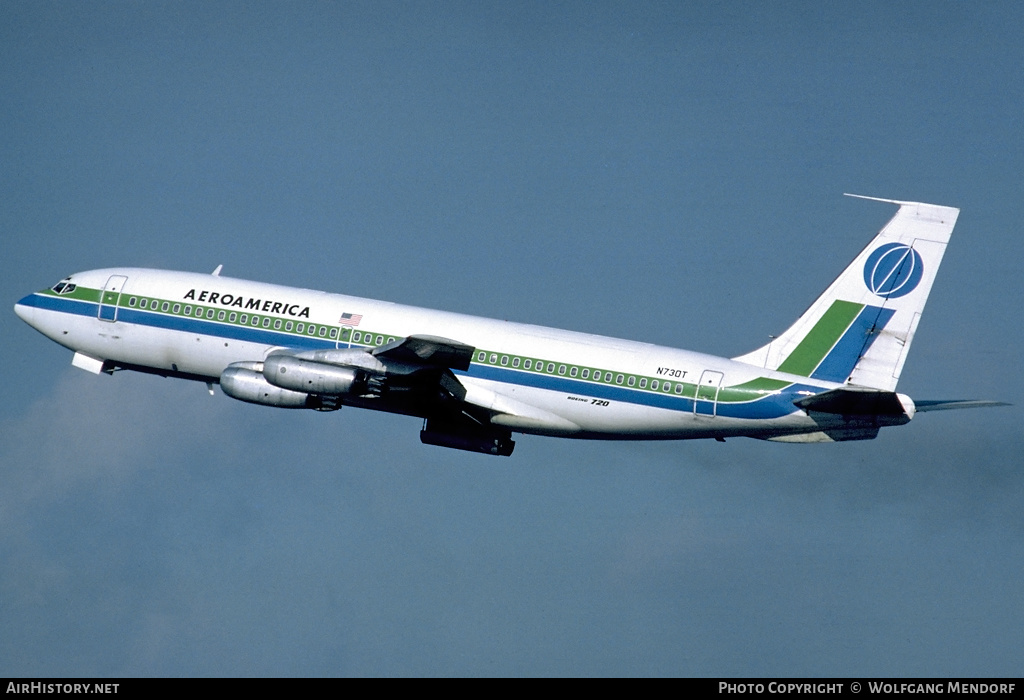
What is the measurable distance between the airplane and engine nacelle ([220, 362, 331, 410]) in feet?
0.17

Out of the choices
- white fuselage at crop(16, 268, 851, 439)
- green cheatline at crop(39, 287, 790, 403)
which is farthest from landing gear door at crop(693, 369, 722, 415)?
green cheatline at crop(39, 287, 790, 403)

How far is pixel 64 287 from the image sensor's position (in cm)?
6050

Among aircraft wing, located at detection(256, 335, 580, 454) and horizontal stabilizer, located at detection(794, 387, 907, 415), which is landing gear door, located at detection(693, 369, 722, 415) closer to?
horizontal stabilizer, located at detection(794, 387, 907, 415)

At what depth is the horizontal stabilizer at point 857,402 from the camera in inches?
1891

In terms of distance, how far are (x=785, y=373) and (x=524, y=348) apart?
30.9 feet

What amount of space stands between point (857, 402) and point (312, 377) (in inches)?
743

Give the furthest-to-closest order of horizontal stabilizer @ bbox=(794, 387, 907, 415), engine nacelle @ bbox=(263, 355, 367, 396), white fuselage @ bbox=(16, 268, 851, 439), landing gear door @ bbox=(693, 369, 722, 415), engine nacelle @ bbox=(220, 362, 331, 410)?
1. engine nacelle @ bbox=(220, 362, 331, 410)
2. engine nacelle @ bbox=(263, 355, 367, 396)
3. white fuselage @ bbox=(16, 268, 851, 439)
4. landing gear door @ bbox=(693, 369, 722, 415)
5. horizontal stabilizer @ bbox=(794, 387, 907, 415)

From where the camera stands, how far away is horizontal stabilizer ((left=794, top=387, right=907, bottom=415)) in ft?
158

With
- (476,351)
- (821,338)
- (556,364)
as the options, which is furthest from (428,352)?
(821,338)

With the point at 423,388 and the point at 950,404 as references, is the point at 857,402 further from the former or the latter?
the point at 423,388

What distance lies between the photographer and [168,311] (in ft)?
189
